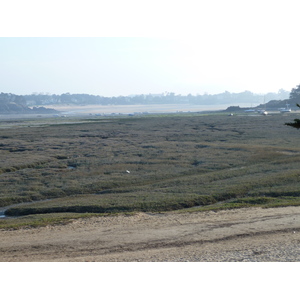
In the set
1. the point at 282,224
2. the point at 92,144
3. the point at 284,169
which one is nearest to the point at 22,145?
the point at 92,144

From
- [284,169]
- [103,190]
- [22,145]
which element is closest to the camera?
[103,190]

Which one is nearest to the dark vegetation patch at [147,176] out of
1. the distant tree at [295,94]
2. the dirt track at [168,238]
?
the dirt track at [168,238]

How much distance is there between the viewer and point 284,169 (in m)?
28.4

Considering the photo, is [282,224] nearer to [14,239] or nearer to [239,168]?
[14,239]

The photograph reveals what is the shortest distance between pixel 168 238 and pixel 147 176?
13.0m

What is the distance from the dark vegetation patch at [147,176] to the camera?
20844mm

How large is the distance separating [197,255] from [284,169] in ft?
56.3

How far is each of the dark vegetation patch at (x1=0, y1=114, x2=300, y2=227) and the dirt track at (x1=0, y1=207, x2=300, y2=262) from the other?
6.94 feet

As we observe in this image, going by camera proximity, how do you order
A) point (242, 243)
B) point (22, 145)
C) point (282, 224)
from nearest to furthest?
1. point (242, 243)
2. point (282, 224)
3. point (22, 145)

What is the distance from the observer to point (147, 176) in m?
28.0

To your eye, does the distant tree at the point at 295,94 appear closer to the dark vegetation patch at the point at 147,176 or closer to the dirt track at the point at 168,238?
the dark vegetation patch at the point at 147,176

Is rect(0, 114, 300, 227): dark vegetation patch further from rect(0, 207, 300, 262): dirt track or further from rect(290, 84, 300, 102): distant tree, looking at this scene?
rect(290, 84, 300, 102): distant tree

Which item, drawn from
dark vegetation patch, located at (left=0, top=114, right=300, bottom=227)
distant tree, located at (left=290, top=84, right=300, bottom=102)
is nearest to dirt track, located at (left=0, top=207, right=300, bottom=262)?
dark vegetation patch, located at (left=0, top=114, right=300, bottom=227)

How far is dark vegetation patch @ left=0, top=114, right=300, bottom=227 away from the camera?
20844 mm
